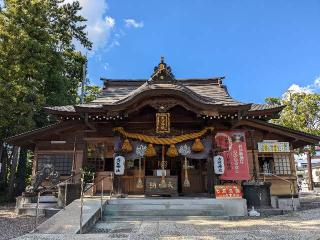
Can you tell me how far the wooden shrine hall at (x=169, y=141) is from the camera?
12.6 metres

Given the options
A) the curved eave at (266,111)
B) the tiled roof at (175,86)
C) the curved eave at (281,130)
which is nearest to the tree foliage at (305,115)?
the tiled roof at (175,86)

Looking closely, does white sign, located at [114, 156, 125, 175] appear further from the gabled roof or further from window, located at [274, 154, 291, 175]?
window, located at [274, 154, 291, 175]

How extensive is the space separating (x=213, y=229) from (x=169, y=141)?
5.38 meters

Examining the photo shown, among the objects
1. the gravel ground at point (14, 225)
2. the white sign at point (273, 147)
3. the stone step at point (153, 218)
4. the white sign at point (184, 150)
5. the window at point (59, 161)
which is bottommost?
the gravel ground at point (14, 225)

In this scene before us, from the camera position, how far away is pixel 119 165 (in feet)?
41.4

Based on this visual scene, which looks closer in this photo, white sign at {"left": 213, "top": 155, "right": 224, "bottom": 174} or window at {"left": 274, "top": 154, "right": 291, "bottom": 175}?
white sign at {"left": 213, "top": 155, "right": 224, "bottom": 174}

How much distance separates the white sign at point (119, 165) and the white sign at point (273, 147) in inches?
258

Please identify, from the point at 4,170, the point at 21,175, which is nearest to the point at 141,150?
the point at 21,175

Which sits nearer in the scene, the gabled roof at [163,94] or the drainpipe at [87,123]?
the gabled roof at [163,94]

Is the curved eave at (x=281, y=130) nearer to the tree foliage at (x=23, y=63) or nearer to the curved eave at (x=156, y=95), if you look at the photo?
the curved eave at (x=156, y=95)

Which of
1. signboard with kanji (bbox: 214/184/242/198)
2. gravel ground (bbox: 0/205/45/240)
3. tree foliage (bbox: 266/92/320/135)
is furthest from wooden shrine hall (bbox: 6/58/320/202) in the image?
tree foliage (bbox: 266/92/320/135)

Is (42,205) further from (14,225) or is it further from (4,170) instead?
(4,170)

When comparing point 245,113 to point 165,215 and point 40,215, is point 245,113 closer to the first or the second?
point 165,215

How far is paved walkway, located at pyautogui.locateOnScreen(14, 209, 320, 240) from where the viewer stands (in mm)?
6898
